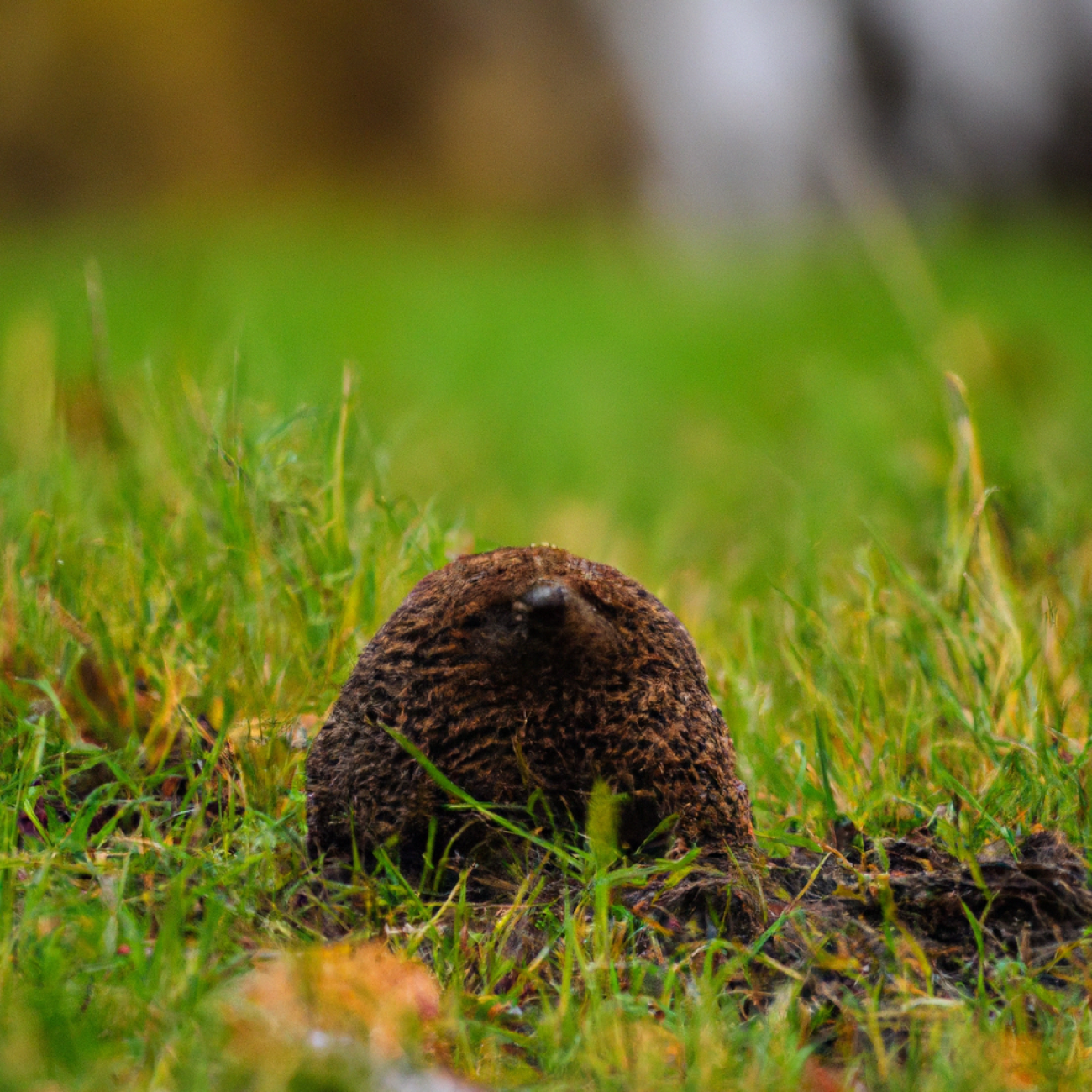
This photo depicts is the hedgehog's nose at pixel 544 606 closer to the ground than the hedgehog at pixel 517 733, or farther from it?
farther from it

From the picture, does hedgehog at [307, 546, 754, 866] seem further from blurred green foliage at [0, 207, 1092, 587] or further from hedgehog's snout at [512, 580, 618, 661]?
blurred green foliage at [0, 207, 1092, 587]

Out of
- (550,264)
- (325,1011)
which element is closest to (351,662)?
(325,1011)

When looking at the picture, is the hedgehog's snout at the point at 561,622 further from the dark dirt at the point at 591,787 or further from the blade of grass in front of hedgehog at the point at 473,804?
the blade of grass in front of hedgehog at the point at 473,804

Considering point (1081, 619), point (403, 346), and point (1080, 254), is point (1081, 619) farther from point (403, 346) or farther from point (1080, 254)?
point (1080, 254)

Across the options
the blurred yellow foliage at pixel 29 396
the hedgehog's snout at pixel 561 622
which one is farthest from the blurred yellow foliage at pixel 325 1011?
the blurred yellow foliage at pixel 29 396

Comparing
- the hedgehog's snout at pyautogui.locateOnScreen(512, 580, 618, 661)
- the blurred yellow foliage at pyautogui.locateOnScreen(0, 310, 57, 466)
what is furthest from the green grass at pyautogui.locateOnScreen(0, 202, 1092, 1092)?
the hedgehog's snout at pyautogui.locateOnScreen(512, 580, 618, 661)

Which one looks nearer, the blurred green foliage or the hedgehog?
the hedgehog

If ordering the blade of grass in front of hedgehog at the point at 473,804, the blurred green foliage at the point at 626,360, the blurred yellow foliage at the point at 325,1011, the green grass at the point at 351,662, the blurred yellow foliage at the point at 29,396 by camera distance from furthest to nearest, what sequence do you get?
the blurred green foliage at the point at 626,360 < the blurred yellow foliage at the point at 29,396 < the blade of grass in front of hedgehog at the point at 473,804 < the green grass at the point at 351,662 < the blurred yellow foliage at the point at 325,1011

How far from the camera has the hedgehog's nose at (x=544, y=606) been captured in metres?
1.61

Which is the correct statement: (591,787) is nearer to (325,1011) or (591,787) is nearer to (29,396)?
(325,1011)

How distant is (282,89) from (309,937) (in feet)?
54.2

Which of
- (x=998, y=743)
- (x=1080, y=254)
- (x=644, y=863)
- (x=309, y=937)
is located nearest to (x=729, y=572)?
(x=998, y=743)

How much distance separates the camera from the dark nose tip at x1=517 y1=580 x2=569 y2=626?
1607mm

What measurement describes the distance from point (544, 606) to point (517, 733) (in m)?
0.18
